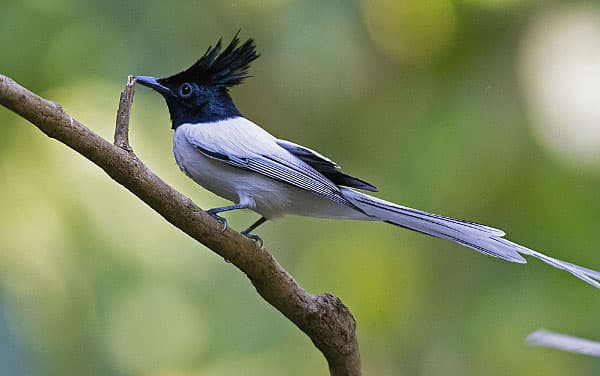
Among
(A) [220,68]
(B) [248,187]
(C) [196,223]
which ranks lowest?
(C) [196,223]

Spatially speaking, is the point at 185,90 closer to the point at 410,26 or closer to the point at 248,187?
the point at 248,187

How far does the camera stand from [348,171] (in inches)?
115

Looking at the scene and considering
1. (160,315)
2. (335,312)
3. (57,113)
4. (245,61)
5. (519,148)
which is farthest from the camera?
(519,148)

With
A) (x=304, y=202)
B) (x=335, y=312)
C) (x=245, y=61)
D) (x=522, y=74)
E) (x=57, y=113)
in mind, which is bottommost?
(x=57, y=113)

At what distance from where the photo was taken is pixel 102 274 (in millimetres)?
2502

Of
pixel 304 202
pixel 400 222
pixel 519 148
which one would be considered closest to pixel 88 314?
pixel 304 202

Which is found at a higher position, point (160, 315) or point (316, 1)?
point (316, 1)

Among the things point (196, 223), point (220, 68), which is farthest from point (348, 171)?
point (196, 223)

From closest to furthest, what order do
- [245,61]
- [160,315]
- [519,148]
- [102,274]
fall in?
[245,61] < [102,274] < [160,315] < [519,148]

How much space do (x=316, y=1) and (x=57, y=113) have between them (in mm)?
1574

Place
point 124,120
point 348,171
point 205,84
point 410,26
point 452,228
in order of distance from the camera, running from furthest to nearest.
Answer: point 410,26 < point 348,171 < point 205,84 < point 452,228 < point 124,120

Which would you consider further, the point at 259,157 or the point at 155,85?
the point at 155,85

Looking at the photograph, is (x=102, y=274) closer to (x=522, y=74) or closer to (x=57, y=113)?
(x=57, y=113)

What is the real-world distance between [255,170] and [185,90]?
30 cm
